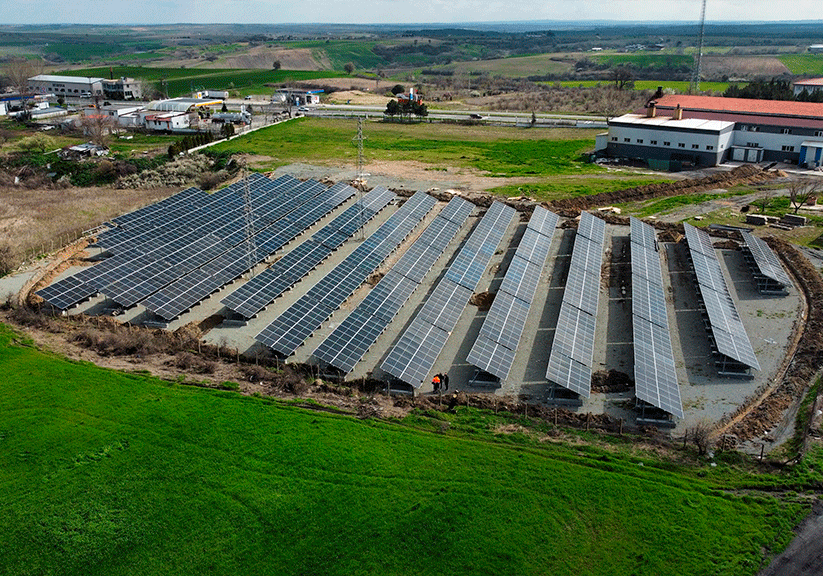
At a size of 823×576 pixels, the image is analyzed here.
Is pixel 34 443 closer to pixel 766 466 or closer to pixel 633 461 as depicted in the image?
pixel 633 461

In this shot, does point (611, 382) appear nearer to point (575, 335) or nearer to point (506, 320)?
point (575, 335)

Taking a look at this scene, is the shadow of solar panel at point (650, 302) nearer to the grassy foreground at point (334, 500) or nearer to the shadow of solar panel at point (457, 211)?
the grassy foreground at point (334, 500)

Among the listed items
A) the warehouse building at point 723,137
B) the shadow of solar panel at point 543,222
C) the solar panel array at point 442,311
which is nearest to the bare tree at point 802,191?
the warehouse building at point 723,137

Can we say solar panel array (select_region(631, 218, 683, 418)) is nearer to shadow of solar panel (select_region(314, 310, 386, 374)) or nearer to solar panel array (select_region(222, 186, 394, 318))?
shadow of solar panel (select_region(314, 310, 386, 374))

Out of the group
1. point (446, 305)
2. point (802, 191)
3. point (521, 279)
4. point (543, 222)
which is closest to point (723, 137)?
point (802, 191)

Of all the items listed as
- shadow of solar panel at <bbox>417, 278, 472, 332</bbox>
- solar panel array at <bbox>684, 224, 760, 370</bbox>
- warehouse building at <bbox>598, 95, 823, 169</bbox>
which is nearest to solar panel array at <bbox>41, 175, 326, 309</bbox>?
shadow of solar panel at <bbox>417, 278, 472, 332</bbox>

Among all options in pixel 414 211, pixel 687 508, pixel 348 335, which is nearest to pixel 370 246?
pixel 414 211
